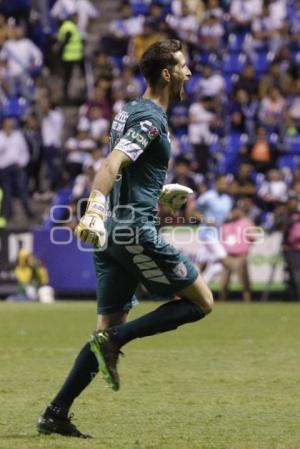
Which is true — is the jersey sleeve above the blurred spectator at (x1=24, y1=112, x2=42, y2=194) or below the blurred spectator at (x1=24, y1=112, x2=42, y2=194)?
above

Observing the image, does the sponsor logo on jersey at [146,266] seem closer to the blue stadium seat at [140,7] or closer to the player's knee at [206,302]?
the player's knee at [206,302]

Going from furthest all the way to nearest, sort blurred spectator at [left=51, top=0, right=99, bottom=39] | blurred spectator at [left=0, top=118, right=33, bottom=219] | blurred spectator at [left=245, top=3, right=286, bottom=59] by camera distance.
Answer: blurred spectator at [left=51, top=0, right=99, bottom=39]
blurred spectator at [left=245, top=3, right=286, bottom=59]
blurred spectator at [left=0, top=118, right=33, bottom=219]

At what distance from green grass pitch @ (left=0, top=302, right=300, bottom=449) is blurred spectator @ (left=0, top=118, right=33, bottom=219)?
8099 millimetres

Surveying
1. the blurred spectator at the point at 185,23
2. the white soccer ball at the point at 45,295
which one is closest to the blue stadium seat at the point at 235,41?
the blurred spectator at the point at 185,23

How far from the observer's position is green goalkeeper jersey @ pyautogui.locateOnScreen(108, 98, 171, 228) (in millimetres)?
6754

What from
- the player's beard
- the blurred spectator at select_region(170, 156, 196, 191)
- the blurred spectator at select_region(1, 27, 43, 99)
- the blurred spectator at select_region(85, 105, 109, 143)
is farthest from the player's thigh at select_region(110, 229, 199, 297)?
the blurred spectator at select_region(1, 27, 43, 99)

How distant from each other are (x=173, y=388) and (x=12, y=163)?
14854mm

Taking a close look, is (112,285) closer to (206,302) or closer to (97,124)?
(206,302)

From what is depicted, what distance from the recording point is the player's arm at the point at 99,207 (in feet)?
21.0

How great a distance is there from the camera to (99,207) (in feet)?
21.2

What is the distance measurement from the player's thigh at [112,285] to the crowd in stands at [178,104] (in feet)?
48.4

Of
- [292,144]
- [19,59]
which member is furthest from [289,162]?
[19,59]

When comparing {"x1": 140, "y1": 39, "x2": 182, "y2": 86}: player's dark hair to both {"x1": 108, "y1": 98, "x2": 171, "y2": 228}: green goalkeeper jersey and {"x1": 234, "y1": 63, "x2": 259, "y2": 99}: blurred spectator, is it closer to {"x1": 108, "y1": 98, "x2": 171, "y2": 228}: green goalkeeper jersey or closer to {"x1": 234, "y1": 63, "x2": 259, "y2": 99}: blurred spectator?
{"x1": 108, "y1": 98, "x2": 171, "y2": 228}: green goalkeeper jersey

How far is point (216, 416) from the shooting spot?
7742 millimetres
